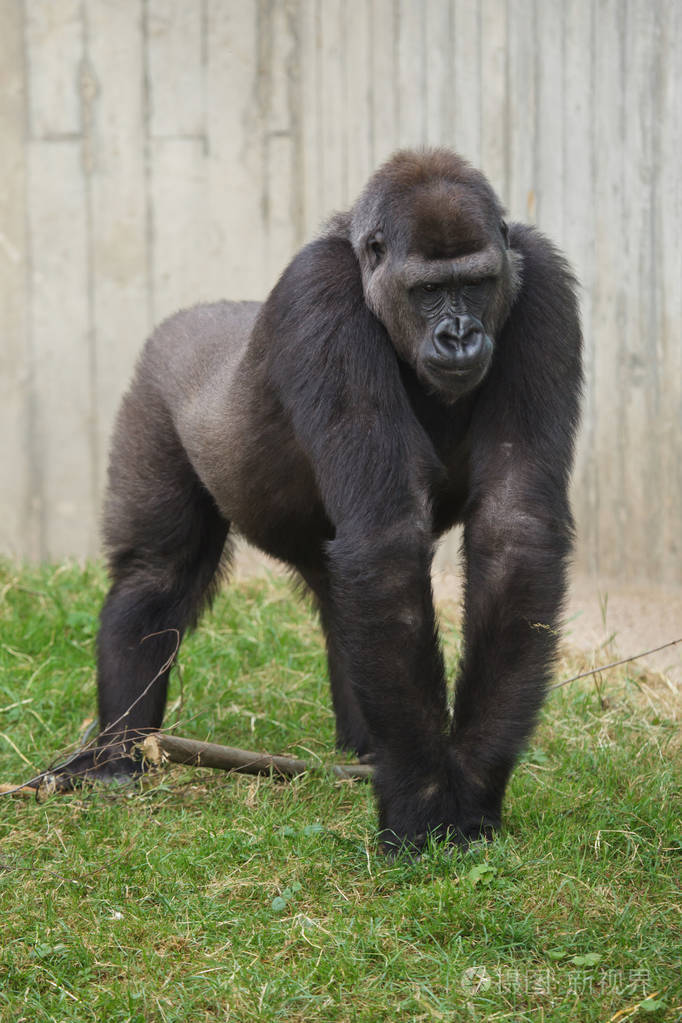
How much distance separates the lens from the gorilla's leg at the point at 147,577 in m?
4.62

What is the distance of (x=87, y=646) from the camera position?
5855 millimetres

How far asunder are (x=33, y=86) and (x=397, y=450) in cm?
475

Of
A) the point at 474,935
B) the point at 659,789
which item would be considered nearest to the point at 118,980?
the point at 474,935

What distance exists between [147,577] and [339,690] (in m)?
0.81

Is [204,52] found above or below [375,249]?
above

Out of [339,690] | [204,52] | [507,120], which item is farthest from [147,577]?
[204,52]

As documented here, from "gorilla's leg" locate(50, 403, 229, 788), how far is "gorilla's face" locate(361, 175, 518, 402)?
1285 mm

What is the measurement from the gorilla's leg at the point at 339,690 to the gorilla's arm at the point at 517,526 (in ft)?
3.71

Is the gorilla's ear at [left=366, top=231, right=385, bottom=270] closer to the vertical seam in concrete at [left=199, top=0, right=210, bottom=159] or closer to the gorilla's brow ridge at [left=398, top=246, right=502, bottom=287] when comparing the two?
the gorilla's brow ridge at [left=398, top=246, right=502, bottom=287]

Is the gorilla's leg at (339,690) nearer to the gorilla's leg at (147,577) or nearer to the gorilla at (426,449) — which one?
the gorilla's leg at (147,577)

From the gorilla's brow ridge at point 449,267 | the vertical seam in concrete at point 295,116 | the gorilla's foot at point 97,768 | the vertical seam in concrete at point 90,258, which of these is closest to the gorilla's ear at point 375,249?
the gorilla's brow ridge at point 449,267

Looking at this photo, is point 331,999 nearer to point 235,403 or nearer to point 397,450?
point 397,450

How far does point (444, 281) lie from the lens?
3648 mm

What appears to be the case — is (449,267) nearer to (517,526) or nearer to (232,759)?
(517,526)
